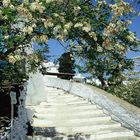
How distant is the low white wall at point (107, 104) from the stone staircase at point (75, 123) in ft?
0.59

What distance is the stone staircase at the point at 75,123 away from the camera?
38.3 ft

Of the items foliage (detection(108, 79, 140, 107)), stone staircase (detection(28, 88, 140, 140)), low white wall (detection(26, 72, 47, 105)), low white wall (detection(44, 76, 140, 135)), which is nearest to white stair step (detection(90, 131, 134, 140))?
stone staircase (detection(28, 88, 140, 140))

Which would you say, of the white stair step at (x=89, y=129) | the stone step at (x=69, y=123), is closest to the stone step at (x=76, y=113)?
the stone step at (x=69, y=123)

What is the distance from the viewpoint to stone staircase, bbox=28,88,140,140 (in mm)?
11688

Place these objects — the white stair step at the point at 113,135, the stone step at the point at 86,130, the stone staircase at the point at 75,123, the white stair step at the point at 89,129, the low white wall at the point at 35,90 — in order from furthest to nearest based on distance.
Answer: the low white wall at the point at 35,90
the white stair step at the point at 89,129
the stone step at the point at 86,130
the stone staircase at the point at 75,123
the white stair step at the point at 113,135

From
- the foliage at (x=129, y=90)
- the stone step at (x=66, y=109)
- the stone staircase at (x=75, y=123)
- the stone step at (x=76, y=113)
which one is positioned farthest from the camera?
the foliage at (x=129, y=90)

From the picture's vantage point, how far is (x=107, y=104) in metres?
13.9

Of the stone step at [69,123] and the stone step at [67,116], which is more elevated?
the stone step at [67,116]

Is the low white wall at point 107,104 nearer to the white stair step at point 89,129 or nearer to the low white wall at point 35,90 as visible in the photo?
the white stair step at point 89,129

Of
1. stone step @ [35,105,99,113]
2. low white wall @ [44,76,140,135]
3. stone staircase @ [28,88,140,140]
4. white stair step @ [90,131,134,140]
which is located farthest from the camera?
stone step @ [35,105,99,113]

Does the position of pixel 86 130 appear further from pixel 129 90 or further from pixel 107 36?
pixel 129 90

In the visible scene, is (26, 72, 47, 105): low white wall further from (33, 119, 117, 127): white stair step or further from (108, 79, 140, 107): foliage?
(108, 79, 140, 107): foliage

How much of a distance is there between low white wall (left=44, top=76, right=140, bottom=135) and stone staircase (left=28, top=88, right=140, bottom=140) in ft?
0.59

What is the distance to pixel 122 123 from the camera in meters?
12.5
